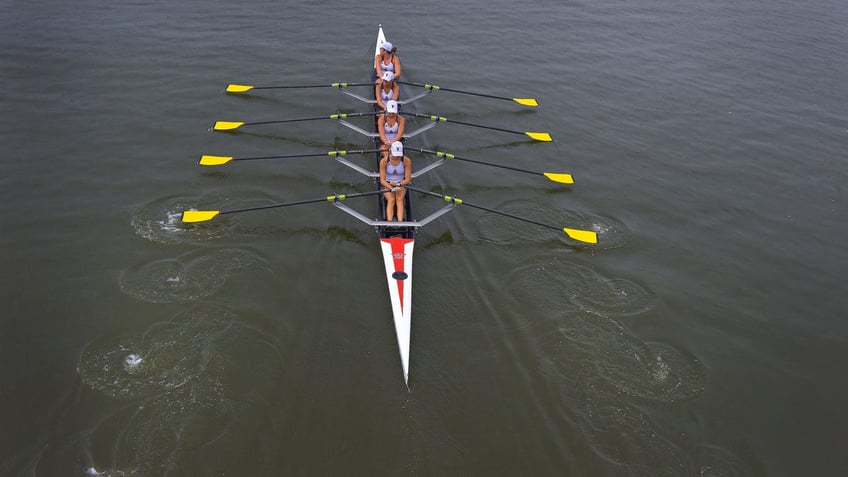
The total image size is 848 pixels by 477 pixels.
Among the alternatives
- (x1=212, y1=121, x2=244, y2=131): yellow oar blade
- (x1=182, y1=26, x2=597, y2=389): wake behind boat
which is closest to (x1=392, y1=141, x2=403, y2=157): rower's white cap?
(x1=182, y1=26, x2=597, y2=389): wake behind boat

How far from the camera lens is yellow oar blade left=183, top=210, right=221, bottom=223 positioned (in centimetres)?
1005

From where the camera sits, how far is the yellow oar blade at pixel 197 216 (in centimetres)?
1005

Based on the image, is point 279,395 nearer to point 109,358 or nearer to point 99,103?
point 109,358

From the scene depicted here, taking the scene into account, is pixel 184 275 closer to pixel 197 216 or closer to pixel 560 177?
pixel 197 216

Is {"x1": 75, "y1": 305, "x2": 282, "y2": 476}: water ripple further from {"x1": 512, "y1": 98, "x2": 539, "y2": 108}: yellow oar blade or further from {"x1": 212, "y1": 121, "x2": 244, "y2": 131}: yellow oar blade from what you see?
{"x1": 512, "y1": 98, "x2": 539, "y2": 108}: yellow oar blade

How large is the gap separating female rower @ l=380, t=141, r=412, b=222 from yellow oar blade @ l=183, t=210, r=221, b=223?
10.9 feet

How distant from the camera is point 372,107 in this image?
15281 millimetres

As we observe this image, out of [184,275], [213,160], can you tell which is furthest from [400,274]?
[213,160]

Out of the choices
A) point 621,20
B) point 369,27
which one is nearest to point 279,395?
point 369,27

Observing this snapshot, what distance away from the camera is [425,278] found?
947 cm

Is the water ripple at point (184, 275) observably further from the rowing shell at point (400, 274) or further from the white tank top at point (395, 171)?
the white tank top at point (395, 171)

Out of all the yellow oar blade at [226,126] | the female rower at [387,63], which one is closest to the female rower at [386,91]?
the female rower at [387,63]

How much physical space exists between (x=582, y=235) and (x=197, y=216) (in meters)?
7.60

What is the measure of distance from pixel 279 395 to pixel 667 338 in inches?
245
